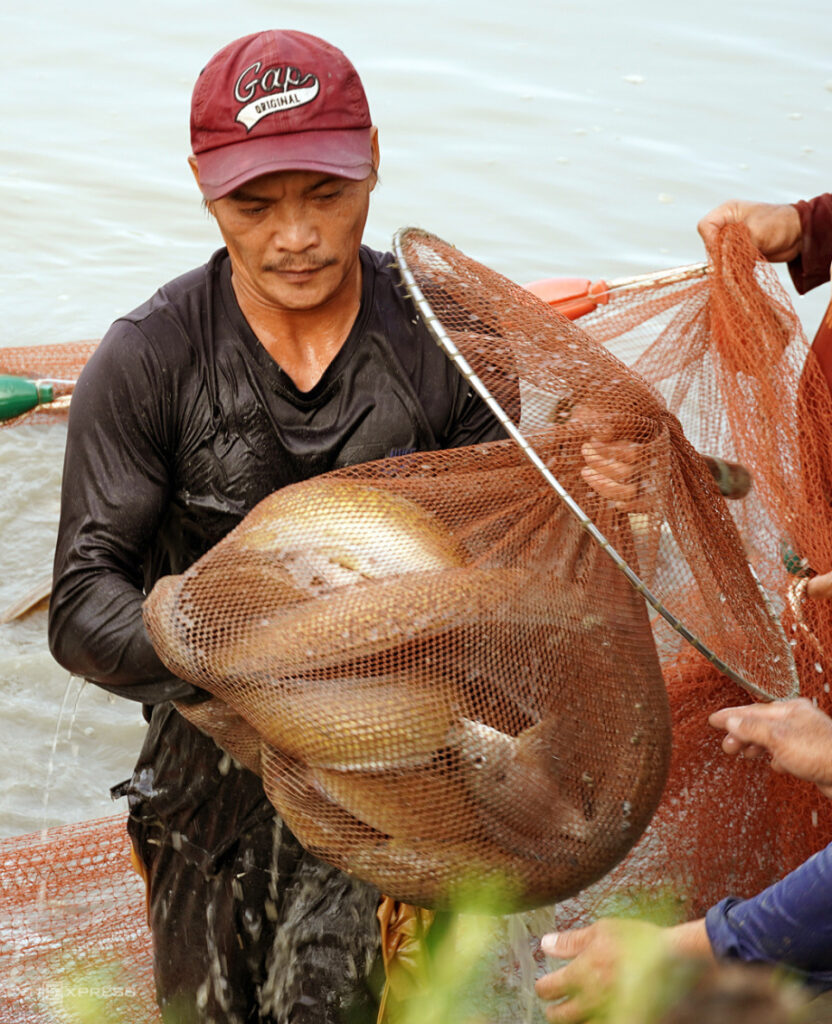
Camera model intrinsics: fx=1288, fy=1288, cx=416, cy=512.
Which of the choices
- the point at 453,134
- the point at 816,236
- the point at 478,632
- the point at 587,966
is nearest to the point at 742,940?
the point at 587,966

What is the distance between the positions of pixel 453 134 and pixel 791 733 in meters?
8.26

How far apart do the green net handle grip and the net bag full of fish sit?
8.26ft

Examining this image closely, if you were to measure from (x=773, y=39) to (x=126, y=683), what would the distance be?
1064cm

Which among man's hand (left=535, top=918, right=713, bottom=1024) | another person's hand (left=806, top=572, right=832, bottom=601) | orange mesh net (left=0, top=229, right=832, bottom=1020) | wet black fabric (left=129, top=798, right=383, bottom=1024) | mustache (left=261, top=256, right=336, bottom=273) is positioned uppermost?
mustache (left=261, top=256, right=336, bottom=273)

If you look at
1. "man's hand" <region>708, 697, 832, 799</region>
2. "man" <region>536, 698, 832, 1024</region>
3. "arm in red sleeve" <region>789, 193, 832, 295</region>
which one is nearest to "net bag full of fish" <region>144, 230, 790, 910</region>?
"man" <region>536, 698, 832, 1024</region>

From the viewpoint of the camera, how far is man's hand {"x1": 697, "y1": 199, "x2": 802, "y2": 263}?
3.72 metres

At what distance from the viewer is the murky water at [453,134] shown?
27.7ft

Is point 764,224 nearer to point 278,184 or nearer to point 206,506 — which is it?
point 278,184

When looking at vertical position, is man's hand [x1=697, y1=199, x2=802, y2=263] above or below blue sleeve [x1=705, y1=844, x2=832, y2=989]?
above

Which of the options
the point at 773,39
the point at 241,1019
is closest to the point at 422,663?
the point at 241,1019

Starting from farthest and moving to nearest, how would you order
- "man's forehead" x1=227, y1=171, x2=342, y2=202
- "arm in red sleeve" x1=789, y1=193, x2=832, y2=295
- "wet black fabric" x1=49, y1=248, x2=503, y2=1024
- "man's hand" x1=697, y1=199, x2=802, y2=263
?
1. "arm in red sleeve" x1=789, y1=193, x2=832, y2=295
2. "man's hand" x1=697, y1=199, x2=802, y2=263
3. "wet black fabric" x1=49, y1=248, x2=503, y2=1024
4. "man's forehead" x1=227, y1=171, x2=342, y2=202

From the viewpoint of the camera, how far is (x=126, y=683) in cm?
233

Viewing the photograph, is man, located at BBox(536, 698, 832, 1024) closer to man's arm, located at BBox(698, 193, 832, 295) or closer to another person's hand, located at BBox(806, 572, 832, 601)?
another person's hand, located at BBox(806, 572, 832, 601)

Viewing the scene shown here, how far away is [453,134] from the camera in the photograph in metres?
10.0
